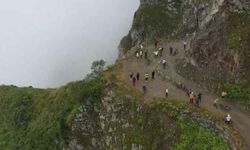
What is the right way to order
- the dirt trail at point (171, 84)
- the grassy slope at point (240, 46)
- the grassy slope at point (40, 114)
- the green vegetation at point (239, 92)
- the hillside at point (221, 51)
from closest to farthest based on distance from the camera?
the dirt trail at point (171, 84)
the green vegetation at point (239, 92)
the grassy slope at point (240, 46)
the hillside at point (221, 51)
the grassy slope at point (40, 114)

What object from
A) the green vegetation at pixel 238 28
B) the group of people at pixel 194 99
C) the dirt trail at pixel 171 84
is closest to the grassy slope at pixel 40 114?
the dirt trail at pixel 171 84

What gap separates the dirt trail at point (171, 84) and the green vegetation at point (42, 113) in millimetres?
6061

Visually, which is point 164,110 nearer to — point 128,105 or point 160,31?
point 128,105

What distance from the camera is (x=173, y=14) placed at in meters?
128

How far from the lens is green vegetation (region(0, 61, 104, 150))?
88.3 m

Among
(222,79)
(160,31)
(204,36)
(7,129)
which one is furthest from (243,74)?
(7,129)

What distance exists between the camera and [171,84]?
3324 inches

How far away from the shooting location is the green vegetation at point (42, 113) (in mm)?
88312

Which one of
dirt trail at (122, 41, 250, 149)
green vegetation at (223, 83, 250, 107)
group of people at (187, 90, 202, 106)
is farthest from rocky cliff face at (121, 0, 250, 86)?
group of people at (187, 90, 202, 106)

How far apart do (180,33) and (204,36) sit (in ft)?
56.9

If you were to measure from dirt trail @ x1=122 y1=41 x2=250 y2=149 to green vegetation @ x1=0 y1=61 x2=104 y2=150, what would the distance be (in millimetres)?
6061

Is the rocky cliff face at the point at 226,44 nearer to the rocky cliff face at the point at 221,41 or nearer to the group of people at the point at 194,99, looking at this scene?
the rocky cliff face at the point at 221,41

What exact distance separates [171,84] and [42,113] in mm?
28726

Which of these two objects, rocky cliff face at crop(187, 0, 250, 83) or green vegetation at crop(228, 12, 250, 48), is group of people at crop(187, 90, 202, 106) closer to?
rocky cliff face at crop(187, 0, 250, 83)
